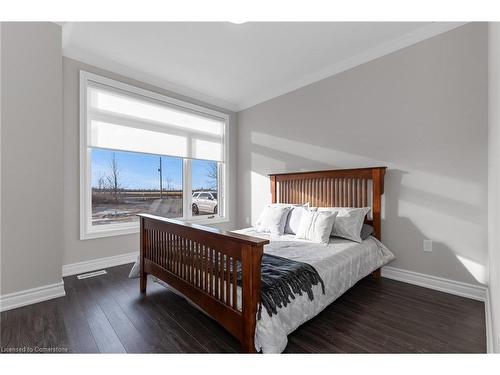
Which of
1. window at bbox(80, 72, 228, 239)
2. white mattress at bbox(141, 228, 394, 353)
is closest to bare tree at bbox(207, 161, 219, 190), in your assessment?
window at bbox(80, 72, 228, 239)

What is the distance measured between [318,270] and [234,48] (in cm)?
260

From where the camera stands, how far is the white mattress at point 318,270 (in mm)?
1414

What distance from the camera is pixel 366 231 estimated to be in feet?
9.03

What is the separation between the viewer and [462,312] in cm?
204

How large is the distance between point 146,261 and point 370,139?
9.65 ft

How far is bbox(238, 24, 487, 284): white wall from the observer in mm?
2291

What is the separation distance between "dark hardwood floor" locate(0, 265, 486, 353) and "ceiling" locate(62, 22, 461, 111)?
271 centimetres

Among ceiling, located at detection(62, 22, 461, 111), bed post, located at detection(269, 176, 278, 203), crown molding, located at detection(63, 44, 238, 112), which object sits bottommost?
bed post, located at detection(269, 176, 278, 203)

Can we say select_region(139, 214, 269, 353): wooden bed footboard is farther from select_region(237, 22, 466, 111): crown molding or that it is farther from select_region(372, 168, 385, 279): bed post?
select_region(237, 22, 466, 111): crown molding

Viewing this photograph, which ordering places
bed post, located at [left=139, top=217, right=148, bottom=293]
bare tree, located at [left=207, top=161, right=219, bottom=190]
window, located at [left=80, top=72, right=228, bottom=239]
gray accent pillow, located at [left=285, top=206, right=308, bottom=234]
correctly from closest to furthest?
1. bed post, located at [left=139, top=217, right=148, bottom=293]
2. gray accent pillow, located at [left=285, top=206, right=308, bottom=234]
3. window, located at [left=80, top=72, right=228, bottom=239]
4. bare tree, located at [left=207, top=161, right=219, bottom=190]

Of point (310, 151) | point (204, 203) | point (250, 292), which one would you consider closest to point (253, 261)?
point (250, 292)

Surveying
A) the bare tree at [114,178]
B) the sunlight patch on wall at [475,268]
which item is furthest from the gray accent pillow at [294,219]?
the bare tree at [114,178]
